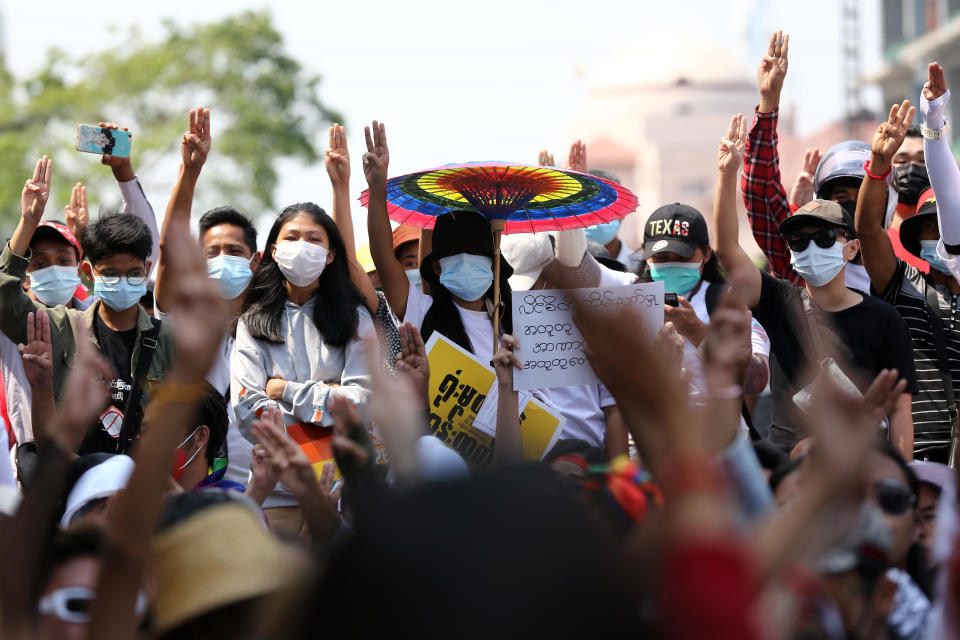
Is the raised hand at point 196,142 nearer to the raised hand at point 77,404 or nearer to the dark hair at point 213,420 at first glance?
→ the dark hair at point 213,420

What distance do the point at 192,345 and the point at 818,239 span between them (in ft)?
11.0

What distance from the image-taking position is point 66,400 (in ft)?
7.59

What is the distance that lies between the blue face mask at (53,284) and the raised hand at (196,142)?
0.86 metres

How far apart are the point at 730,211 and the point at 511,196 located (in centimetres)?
95

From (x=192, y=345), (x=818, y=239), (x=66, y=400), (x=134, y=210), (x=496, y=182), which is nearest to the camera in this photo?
(x=192, y=345)

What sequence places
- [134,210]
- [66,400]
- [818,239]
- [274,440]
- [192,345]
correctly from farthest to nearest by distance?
[134,210], [818,239], [274,440], [66,400], [192,345]

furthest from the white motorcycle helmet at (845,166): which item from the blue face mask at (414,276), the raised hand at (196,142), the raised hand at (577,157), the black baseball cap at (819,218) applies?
the raised hand at (196,142)

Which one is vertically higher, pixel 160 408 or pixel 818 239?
pixel 160 408

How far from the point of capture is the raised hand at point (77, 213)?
651 centimetres

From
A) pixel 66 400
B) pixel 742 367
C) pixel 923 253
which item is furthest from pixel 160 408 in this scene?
pixel 923 253

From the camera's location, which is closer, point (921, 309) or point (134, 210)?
point (921, 309)

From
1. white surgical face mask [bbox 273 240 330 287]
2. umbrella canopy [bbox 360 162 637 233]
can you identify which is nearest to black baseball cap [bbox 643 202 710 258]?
umbrella canopy [bbox 360 162 637 233]

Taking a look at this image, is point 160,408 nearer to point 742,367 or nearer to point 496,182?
point 742,367

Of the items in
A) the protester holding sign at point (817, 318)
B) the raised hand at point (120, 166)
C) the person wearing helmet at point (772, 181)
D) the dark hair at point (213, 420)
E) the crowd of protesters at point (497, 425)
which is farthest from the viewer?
the raised hand at point (120, 166)
